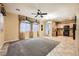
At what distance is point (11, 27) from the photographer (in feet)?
7.35

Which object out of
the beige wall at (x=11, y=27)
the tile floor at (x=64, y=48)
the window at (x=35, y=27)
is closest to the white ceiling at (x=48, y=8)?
the beige wall at (x=11, y=27)

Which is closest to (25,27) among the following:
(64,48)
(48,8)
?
(48,8)

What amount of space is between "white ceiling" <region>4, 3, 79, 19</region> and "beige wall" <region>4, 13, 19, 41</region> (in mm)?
117

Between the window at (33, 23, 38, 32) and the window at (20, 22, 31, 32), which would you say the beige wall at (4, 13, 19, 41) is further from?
the window at (33, 23, 38, 32)

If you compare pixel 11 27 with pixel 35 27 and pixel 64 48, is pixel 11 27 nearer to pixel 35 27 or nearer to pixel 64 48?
pixel 35 27

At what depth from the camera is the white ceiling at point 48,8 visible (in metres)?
2.16

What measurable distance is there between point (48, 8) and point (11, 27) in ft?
2.53

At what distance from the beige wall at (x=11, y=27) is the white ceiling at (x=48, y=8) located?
0.12m

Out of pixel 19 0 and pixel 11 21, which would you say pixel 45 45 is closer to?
pixel 11 21

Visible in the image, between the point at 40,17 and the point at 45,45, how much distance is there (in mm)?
540

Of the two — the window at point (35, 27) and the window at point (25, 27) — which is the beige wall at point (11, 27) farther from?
the window at point (35, 27)

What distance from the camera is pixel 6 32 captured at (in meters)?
2.18

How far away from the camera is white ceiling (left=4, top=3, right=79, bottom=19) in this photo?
216cm

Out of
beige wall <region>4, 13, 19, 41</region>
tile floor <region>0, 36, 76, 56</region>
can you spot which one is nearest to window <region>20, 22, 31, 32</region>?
beige wall <region>4, 13, 19, 41</region>
